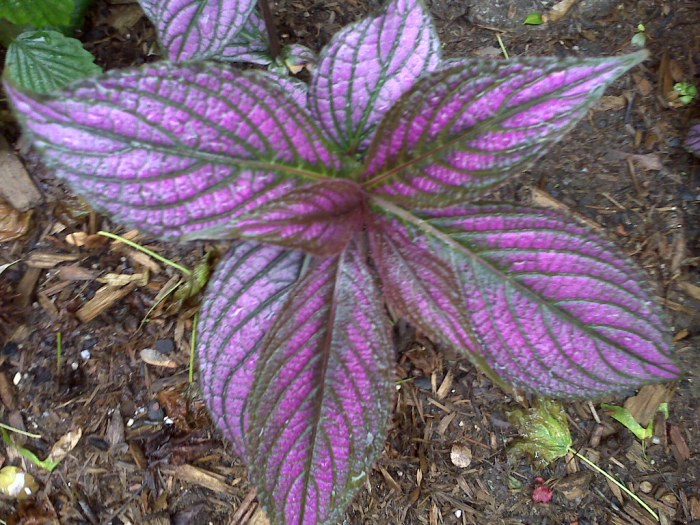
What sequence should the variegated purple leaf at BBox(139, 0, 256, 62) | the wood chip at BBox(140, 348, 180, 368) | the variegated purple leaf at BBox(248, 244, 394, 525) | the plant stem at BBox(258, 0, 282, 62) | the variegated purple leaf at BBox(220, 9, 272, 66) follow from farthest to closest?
the wood chip at BBox(140, 348, 180, 368), the variegated purple leaf at BBox(220, 9, 272, 66), the plant stem at BBox(258, 0, 282, 62), the variegated purple leaf at BBox(139, 0, 256, 62), the variegated purple leaf at BBox(248, 244, 394, 525)

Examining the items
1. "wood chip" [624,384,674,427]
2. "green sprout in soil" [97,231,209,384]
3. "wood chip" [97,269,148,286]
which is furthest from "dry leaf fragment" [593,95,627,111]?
"wood chip" [97,269,148,286]

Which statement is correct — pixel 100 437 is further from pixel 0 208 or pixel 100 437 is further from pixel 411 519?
pixel 411 519

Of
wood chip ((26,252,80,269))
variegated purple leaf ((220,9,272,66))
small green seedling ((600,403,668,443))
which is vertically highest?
variegated purple leaf ((220,9,272,66))

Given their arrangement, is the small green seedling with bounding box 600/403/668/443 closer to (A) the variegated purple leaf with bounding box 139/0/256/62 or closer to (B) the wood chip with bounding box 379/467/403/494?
(B) the wood chip with bounding box 379/467/403/494

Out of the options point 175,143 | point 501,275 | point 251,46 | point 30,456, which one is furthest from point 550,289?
point 30,456

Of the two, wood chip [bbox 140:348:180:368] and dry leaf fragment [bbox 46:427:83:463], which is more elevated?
wood chip [bbox 140:348:180:368]

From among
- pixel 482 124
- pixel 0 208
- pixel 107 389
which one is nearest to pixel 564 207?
pixel 482 124

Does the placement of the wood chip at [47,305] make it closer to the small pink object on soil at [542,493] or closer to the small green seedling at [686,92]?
the small pink object on soil at [542,493]

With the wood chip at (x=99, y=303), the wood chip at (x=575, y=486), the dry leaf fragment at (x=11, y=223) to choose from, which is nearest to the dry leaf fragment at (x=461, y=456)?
the wood chip at (x=575, y=486)
